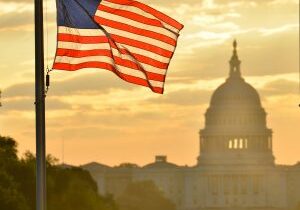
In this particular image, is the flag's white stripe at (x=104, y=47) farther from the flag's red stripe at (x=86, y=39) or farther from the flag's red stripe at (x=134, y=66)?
the flag's red stripe at (x=134, y=66)

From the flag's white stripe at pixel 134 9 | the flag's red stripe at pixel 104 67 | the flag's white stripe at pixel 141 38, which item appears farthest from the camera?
the flag's white stripe at pixel 141 38

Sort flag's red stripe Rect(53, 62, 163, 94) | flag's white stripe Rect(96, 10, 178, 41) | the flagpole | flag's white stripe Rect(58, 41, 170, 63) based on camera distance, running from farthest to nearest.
Result: flag's white stripe Rect(96, 10, 178, 41)
flag's white stripe Rect(58, 41, 170, 63)
flag's red stripe Rect(53, 62, 163, 94)
the flagpole

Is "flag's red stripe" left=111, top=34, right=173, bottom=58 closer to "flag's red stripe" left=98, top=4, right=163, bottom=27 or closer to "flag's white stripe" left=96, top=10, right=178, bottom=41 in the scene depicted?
"flag's white stripe" left=96, top=10, right=178, bottom=41

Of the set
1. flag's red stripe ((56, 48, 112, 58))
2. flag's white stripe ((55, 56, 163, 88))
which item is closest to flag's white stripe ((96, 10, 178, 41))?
flag's red stripe ((56, 48, 112, 58))

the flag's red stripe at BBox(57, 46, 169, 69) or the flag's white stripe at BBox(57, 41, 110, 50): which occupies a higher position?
the flag's white stripe at BBox(57, 41, 110, 50)

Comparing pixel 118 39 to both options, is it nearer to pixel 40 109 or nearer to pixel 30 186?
pixel 40 109

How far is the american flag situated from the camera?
34094mm

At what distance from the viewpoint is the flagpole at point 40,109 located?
33.0 metres

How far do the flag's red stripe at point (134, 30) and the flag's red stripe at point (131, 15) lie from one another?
0.17m

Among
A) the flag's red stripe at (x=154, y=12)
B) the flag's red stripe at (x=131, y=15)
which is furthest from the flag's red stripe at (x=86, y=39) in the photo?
the flag's red stripe at (x=154, y=12)

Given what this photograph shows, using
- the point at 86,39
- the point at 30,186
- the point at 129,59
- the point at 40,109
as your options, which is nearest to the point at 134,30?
the point at 129,59

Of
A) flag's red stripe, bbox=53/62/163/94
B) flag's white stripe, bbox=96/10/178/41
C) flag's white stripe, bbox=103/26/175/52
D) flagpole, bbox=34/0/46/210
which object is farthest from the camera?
flag's white stripe, bbox=103/26/175/52

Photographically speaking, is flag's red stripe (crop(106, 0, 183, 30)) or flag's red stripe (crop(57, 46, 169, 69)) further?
flag's red stripe (crop(106, 0, 183, 30))

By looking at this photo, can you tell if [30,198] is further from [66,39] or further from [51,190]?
[66,39]
